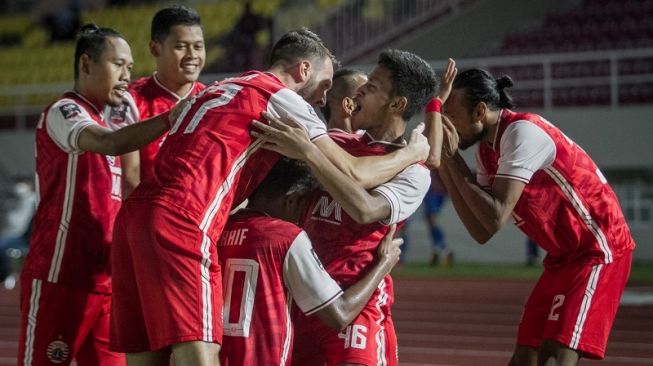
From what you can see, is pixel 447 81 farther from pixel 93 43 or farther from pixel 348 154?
pixel 93 43

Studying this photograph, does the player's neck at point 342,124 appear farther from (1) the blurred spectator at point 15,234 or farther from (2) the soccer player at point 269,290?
(1) the blurred spectator at point 15,234

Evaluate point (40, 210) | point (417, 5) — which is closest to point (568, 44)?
point (417, 5)

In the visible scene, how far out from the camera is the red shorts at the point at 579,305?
491cm

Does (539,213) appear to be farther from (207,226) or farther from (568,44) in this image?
(568,44)

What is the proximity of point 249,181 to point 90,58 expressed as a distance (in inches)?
51.5

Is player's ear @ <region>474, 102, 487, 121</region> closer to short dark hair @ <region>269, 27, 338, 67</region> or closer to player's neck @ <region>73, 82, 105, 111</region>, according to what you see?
short dark hair @ <region>269, 27, 338, 67</region>

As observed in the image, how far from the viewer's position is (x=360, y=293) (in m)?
4.09

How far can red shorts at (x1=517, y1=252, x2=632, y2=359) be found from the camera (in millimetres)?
4906

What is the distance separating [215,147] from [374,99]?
36.4 inches

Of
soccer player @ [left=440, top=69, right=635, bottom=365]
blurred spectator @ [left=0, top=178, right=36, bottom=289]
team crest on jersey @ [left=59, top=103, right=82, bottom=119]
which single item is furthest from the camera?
blurred spectator @ [left=0, top=178, right=36, bottom=289]

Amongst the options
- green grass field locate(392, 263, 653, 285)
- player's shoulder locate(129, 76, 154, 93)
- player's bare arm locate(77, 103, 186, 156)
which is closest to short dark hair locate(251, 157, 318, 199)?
player's bare arm locate(77, 103, 186, 156)

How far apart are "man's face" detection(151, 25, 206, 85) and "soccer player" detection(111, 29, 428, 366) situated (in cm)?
128

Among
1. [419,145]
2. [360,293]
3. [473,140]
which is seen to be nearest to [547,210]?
[473,140]

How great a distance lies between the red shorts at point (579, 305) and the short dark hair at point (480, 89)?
36.0 inches
